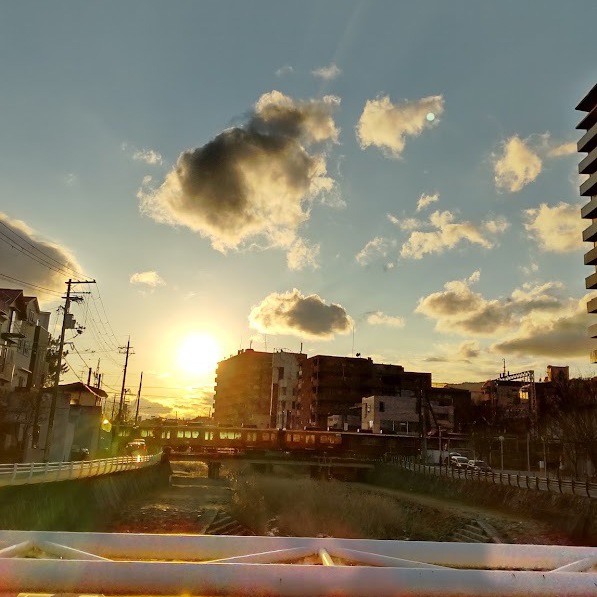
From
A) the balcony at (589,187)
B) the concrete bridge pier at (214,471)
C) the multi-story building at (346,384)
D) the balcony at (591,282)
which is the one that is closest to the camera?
the balcony at (591,282)

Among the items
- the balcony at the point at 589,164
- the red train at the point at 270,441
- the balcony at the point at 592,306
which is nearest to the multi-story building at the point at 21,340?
the red train at the point at 270,441

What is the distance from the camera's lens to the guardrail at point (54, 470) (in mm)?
24875

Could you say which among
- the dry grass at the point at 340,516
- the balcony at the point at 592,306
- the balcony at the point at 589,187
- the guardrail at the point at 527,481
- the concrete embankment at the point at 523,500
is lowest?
the dry grass at the point at 340,516

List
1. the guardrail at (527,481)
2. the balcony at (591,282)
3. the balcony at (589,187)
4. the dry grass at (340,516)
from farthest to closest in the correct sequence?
the balcony at (589,187) < the balcony at (591,282) < the dry grass at (340,516) < the guardrail at (527,481)

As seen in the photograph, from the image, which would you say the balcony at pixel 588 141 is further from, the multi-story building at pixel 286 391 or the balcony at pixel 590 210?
the multi-story building at pixel 286 391

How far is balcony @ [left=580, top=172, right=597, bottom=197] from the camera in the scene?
8938 cm

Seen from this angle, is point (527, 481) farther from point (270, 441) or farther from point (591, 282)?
point (270, 441)

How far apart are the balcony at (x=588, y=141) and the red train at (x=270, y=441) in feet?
182

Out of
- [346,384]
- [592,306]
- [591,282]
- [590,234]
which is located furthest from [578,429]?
[346,384]

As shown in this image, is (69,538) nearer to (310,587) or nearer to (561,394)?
(310,587)

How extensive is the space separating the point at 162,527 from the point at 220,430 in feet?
177

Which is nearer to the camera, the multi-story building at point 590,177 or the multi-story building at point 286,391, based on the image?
the multi-story building at point 590,177

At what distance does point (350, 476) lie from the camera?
88.4 m

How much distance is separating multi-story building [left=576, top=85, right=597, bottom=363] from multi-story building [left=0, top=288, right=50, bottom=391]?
76.6 meters
